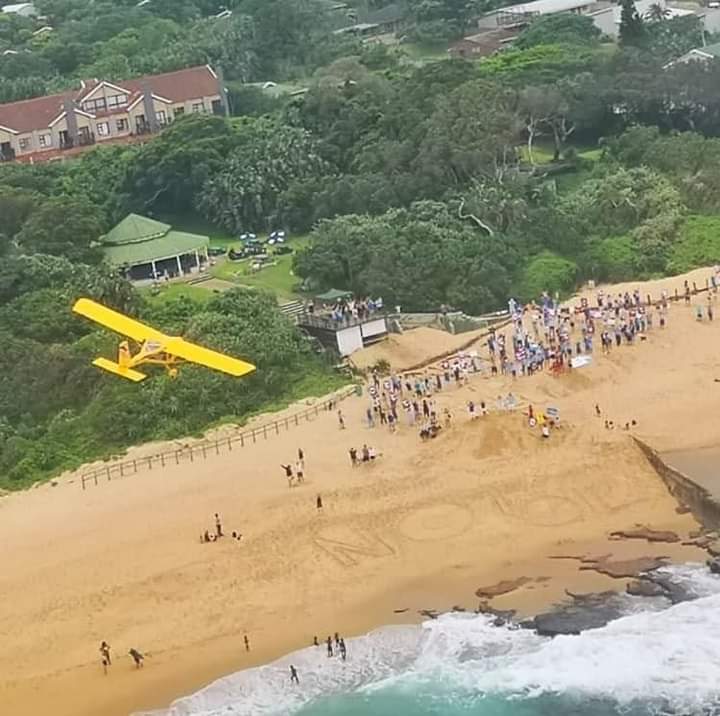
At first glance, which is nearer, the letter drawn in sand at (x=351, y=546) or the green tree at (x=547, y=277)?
the letter drawn in sand at (x=351, y=546)

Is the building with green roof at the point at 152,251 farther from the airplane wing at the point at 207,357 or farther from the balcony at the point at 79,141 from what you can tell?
the balcony at the point at 79,141

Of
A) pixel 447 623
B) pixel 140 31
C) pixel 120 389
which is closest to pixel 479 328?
pixel 120 389

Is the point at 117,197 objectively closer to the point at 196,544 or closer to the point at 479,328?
the point at 479,328

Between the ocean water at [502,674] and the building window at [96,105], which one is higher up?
the building window at [96,105]

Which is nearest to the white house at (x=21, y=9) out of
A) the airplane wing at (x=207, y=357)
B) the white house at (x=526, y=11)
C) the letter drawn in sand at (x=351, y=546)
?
the white house at (x=526, y=11)

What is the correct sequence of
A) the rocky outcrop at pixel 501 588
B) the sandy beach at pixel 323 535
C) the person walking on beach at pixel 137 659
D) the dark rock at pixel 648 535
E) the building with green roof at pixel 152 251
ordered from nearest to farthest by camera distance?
the person walking on beach at pixel 137 659 < the sandy beach at pixel 323 535 < the rocky outcrop at pixel 501 588 < the dark rock at pixel 648 535 < the building with green roof at pixel 152 251

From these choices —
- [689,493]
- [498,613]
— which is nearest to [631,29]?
[689,493]

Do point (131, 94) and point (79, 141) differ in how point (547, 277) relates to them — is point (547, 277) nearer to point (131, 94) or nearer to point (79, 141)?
point (79, 141)
